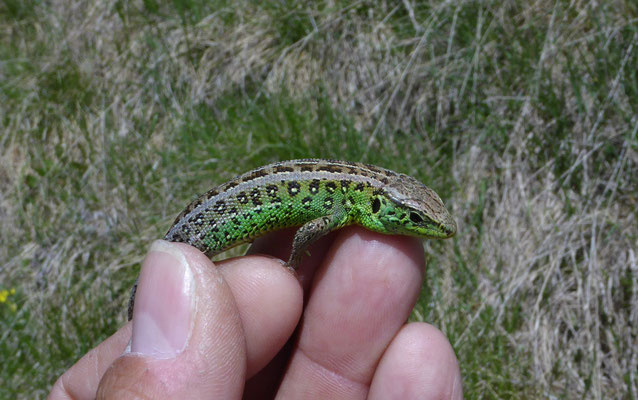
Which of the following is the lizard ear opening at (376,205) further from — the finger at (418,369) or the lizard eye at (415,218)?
the finger at (418,369)

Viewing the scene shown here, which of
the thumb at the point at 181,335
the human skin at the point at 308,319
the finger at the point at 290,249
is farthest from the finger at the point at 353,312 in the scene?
the thumb at the point at 181,335

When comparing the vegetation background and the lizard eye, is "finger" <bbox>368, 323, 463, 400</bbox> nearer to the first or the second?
the lizard eye

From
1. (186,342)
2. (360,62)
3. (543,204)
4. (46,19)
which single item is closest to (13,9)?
(46,19)

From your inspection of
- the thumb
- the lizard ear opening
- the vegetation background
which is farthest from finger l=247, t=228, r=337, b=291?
the vegetation background

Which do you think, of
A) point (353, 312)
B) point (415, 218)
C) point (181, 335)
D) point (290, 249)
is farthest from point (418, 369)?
point (181, 335)

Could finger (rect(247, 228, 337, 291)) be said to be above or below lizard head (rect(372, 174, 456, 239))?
below

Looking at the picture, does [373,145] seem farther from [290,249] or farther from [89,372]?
[89,372]

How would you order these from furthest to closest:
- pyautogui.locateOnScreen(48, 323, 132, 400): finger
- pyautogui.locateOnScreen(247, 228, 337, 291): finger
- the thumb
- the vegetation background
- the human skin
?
the vegetation background
pyautogui.locateOnScreen(247, 228, 337, 291): finger
pyautogui.locateOnScreen(48, 323, 132, 400): finger
the human skin
the thumb
